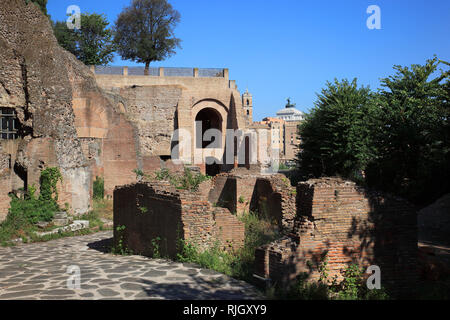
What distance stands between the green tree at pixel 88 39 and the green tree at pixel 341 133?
72.7 ft

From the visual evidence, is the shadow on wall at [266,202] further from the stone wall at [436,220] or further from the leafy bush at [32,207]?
the leafy bush at [32,207]

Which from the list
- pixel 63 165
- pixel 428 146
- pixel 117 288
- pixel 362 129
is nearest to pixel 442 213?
pixel 428 146

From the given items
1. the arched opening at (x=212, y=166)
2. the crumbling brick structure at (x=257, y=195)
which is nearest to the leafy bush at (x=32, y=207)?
the crumbling brick structure at (x=257, y=195)

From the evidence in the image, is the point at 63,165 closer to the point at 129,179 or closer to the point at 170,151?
the point at 129,179

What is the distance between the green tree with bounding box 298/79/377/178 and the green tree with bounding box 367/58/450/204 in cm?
142

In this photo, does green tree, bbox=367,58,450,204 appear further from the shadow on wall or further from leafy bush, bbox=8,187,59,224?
leafy bush, bbox=8,187,59,224

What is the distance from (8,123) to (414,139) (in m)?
15.9

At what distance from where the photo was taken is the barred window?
44.8 feet

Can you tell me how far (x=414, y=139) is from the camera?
634 inches

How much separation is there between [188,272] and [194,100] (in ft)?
75.1

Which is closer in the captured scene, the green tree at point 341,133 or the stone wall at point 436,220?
the stone wall at point 436,220

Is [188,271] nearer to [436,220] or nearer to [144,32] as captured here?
[436,220]

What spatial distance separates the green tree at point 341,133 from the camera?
2030 centimetres

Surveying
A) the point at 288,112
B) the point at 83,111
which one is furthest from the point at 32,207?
the point at 288,112
